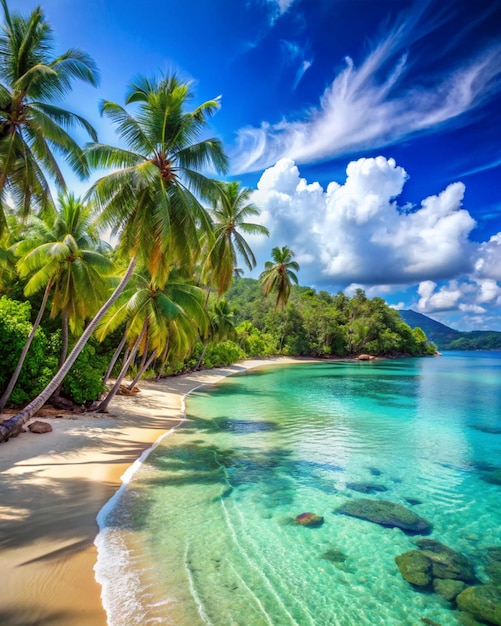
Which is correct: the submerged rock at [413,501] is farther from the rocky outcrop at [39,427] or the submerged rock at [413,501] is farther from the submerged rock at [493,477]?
the rocky outcrop at [39,427]

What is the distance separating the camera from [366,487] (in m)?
7.59

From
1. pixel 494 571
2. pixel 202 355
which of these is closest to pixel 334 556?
pixel 494 571

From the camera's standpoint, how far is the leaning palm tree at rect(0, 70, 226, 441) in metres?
9.13

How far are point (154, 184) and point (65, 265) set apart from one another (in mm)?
4439

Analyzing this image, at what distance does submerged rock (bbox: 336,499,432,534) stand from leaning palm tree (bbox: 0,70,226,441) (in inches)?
290

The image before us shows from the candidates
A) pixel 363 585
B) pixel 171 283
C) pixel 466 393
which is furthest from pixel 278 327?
pixel 363 585

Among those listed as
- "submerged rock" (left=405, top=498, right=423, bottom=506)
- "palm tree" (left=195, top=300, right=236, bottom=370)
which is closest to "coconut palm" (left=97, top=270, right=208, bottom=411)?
"submerged rock" (left=405, top=498, right=423, bottom=506)

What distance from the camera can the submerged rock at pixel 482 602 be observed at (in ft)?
13.0

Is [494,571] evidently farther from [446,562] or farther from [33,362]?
[33,362]

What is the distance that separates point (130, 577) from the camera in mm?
4215

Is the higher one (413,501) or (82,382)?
(82,382)

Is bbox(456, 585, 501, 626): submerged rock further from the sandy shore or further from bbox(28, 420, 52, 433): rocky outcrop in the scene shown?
bbox(28, 420, 52, 433): rocky outcrop

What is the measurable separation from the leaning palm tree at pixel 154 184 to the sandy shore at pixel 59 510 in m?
1.68

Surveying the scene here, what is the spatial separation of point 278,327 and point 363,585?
172 ft
